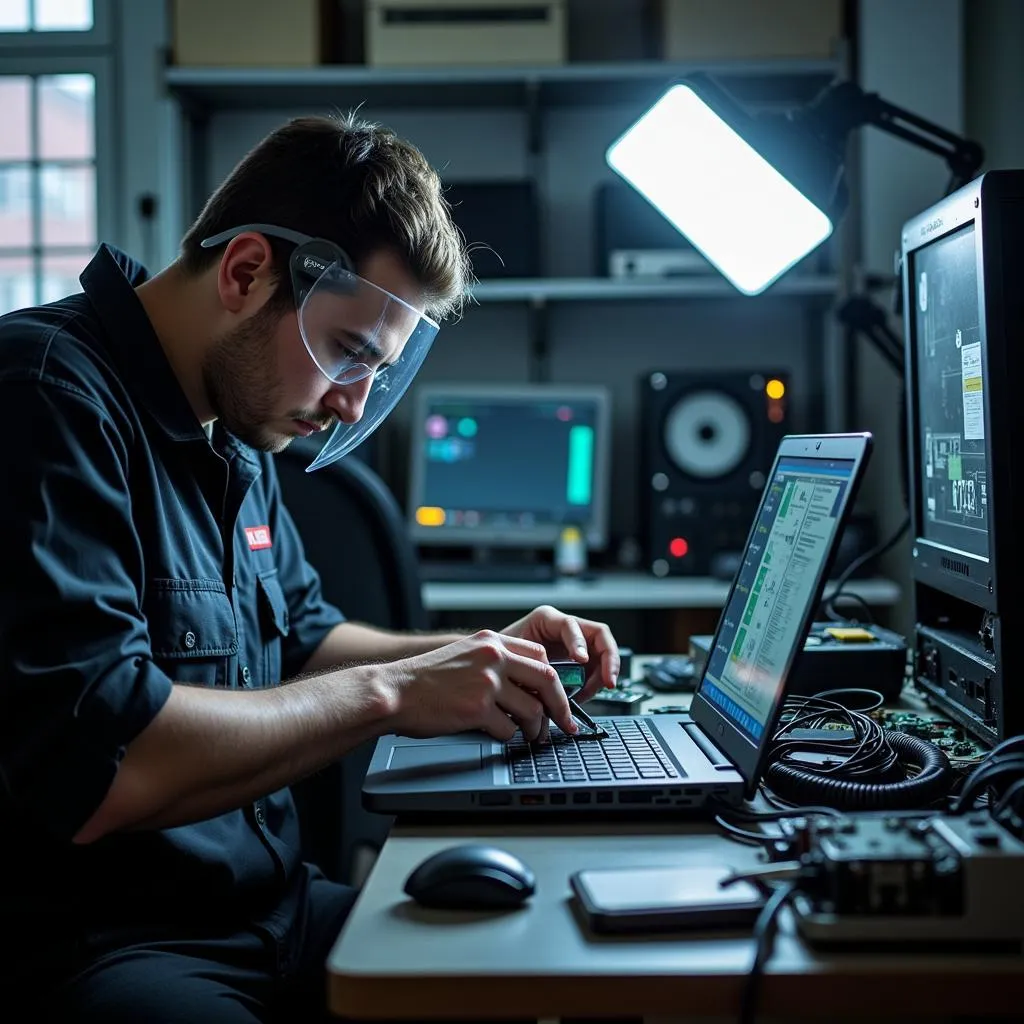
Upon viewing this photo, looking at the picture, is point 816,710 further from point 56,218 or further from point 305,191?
point 56,218

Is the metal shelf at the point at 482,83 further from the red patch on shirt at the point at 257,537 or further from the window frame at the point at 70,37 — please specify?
the red patch on shirt at the point at 257,537

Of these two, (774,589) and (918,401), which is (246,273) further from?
(918,401)

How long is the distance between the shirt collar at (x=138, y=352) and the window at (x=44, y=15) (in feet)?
7.88

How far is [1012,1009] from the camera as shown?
0.65 meters

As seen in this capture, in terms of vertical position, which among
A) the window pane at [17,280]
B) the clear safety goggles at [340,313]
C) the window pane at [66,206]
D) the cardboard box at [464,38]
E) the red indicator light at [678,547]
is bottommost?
the red indicator light at [678,547]

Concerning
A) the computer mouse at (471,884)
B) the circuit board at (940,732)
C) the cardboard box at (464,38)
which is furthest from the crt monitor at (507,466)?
the computer mouse at (471,884)

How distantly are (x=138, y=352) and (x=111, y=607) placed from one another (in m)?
0.31

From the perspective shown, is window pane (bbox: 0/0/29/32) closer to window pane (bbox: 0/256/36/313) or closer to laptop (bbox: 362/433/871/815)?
window pane (bbox: 0/256/36/313)

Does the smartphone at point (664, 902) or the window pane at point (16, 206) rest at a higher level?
the window pane at point (16, 206)

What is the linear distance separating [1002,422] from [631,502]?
2.14 meters

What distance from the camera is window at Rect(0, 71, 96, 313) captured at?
3154 millimetres

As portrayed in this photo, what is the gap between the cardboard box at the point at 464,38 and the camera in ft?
9.03

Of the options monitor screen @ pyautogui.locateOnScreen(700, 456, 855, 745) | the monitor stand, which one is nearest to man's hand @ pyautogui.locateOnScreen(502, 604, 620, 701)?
monitor screen @ pyautogui.locateOnScreen(700, 456, 855, 745)

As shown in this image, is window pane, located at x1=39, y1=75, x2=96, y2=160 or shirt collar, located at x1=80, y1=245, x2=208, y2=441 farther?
window pane, located at x1=39, y1=75, x2=96, y2=160
